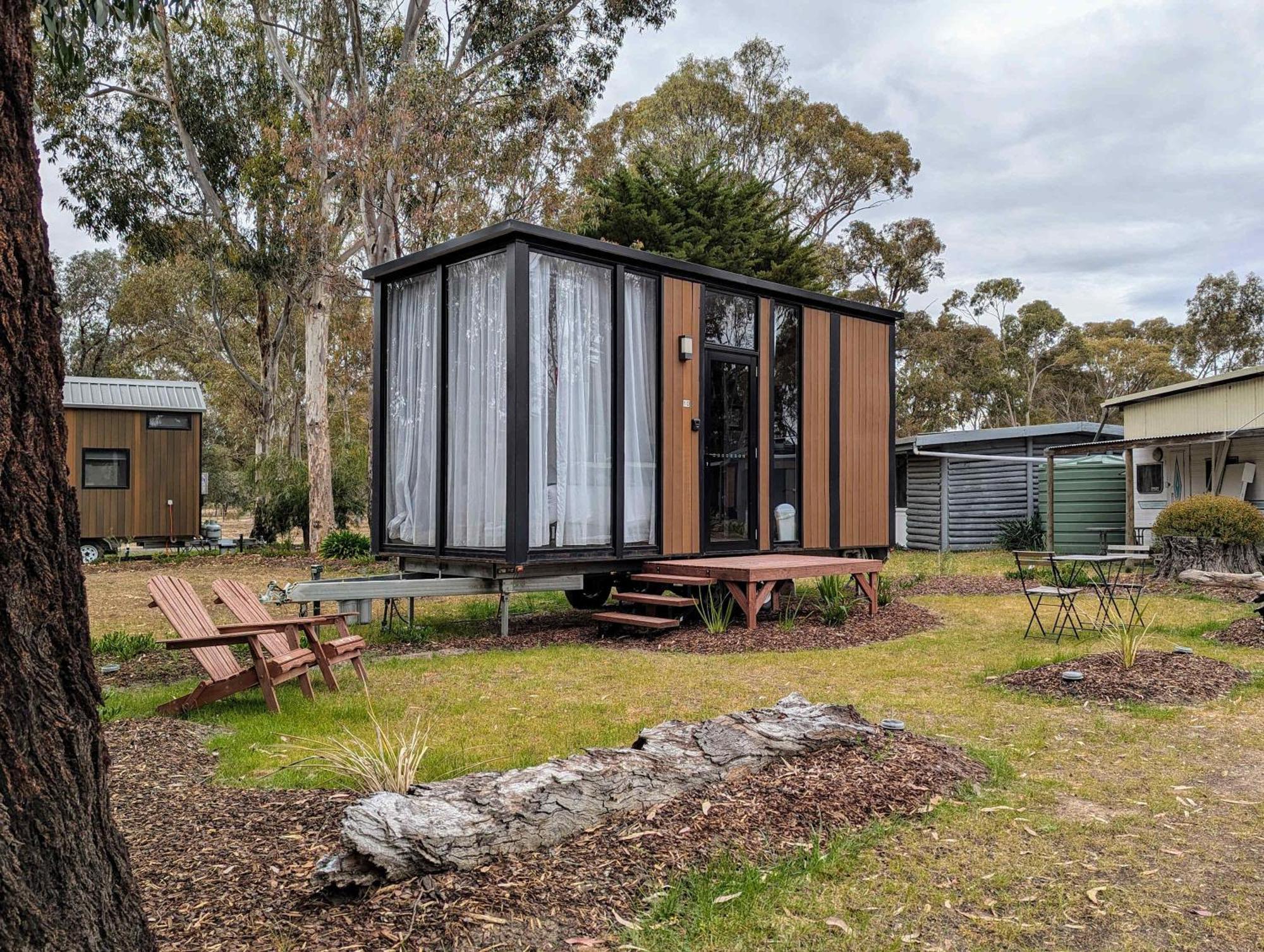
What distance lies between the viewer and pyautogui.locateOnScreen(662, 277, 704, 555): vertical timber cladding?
317 inches

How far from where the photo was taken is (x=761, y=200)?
70.4 feet

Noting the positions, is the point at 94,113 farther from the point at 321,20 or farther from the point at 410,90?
the point at 410,90

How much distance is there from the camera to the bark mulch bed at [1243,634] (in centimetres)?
699

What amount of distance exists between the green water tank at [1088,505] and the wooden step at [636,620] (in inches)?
429

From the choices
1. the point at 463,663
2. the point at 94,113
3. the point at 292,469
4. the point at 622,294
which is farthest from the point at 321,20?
the point at 463,663

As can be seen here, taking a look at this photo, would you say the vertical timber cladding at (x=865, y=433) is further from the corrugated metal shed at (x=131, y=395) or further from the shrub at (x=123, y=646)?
the corrugated metal shed at (x=131, y=395)

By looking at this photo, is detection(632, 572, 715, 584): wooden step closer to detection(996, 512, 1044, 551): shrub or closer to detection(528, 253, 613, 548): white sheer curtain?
detection(528, 253, 613, 548): white sheer curtain

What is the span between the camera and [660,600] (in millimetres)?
7668

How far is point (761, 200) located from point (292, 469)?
1227 centimetres

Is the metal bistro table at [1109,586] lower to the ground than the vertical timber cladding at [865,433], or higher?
lower

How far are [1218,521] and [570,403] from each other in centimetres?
889

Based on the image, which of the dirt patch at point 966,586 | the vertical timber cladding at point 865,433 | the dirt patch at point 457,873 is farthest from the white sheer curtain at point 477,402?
the dirt patch at point 966,586

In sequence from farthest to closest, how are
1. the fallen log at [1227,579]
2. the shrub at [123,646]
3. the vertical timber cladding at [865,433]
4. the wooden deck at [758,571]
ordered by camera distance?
the fallen log at [1227,579]
the vertical timber cladding at [865,433]
the wooden deck at [758,571]
the shrub at [123,646]

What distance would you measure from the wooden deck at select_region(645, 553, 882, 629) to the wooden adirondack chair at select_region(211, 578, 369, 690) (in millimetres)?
3113
